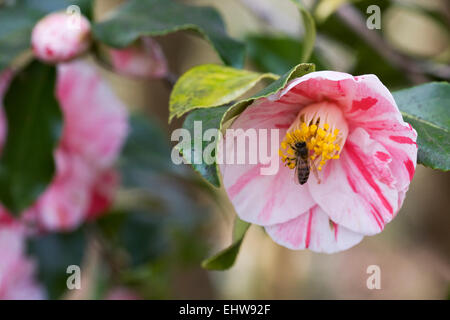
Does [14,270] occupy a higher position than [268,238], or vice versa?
[268,238]

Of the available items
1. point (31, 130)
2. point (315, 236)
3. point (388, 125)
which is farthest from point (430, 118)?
point (31, 130)

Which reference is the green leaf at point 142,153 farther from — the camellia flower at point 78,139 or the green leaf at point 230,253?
the green leaf at point 230,253

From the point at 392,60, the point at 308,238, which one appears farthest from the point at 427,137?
the point at 392,60

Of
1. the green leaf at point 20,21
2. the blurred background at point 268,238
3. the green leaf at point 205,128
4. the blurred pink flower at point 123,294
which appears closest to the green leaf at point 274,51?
the blurred background at point 268,238

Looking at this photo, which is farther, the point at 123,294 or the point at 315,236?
the point at 123,294

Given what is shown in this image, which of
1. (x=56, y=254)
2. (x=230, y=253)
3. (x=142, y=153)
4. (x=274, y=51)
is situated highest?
(x=274, y=51)

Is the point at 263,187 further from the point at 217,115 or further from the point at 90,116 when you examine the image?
the point at 90,116

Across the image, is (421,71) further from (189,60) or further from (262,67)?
(189,60)
